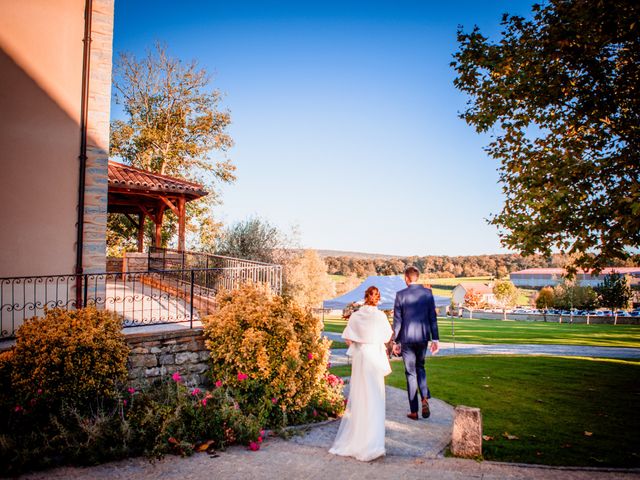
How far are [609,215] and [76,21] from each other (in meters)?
11.0

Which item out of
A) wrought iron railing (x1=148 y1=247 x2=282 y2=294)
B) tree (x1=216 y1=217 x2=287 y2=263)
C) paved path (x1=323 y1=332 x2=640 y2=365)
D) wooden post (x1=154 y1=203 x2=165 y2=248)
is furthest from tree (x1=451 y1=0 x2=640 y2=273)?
tree (x1=216 y1=217 x2=287 y2=263)

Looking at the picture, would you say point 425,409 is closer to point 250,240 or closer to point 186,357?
point 186,357

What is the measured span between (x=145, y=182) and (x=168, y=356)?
739 cm

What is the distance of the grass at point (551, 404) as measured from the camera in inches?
196

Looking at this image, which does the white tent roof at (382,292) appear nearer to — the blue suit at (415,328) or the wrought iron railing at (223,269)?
the wrought iron railing at (223,269)

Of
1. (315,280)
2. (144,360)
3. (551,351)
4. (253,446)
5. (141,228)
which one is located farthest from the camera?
(315,280)

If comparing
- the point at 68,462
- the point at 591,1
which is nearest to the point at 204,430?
the point at 68,462

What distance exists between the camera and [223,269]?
8.74m

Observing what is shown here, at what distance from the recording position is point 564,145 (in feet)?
27.4

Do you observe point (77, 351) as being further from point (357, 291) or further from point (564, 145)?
point (357, 291)

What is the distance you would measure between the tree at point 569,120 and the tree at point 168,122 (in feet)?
63.6

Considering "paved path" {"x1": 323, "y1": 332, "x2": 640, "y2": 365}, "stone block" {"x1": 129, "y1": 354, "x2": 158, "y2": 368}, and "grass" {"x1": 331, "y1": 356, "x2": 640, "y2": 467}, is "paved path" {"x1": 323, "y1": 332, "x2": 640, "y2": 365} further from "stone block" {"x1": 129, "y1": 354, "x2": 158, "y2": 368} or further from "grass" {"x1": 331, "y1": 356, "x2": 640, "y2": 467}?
"stone block" {"x1": 129, "y1": 354, "x2": 158, "y2": 368}

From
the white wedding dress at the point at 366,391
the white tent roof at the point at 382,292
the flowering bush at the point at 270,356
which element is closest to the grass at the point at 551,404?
the white wedding dress at the point at 366,391

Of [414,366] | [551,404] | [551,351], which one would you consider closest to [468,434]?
[414,366]
